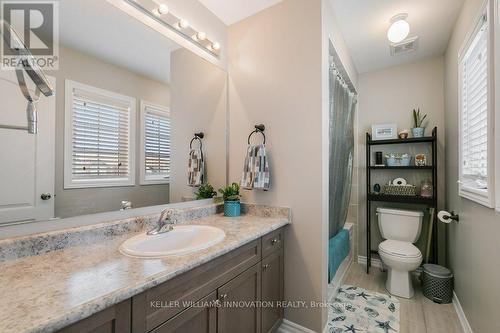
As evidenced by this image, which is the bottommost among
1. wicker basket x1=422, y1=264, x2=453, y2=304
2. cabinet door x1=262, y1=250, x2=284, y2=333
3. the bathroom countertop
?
wicker basket x1=422, y1=264, x2=453, y2=304

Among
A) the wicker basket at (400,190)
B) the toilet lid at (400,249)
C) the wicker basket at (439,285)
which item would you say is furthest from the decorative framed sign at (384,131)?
the wicker basket at (439,285)

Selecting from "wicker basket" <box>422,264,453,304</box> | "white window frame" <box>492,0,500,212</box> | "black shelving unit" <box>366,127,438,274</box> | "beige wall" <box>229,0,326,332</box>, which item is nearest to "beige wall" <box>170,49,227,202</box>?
"beige wall" <box>229,0,326,332</box>

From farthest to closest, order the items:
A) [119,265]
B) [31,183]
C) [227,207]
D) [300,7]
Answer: [227,207], [300,7], [31,183], [119,265]

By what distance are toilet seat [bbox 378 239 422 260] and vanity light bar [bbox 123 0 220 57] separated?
7.84 feet

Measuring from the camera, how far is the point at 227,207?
172 centimetres

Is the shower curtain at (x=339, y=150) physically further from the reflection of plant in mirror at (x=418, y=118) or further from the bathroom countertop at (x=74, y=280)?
the bathroom countertop at (x=74, y=280)

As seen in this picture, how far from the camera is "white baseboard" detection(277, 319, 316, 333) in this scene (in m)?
1.58

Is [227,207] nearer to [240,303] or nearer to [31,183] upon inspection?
[240,303]

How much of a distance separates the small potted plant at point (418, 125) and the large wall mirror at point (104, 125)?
2.35 meters

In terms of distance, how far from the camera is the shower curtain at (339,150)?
1908mm

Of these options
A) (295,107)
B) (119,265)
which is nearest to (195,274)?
(119,265)

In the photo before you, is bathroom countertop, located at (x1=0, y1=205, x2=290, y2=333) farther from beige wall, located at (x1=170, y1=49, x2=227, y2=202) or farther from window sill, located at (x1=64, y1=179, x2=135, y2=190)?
beige wall, located at (x1=170, y1=49, x2=227, y2=202)

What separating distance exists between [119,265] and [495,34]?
2.15 m

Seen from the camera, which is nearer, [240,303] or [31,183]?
[31,183]
